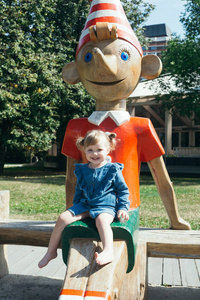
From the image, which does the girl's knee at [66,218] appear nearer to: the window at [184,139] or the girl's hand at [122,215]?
the girl's hand at [122,215]

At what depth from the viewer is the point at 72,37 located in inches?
600

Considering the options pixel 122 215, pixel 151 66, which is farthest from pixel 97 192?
pixel 151 66

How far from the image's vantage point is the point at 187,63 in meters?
12.1

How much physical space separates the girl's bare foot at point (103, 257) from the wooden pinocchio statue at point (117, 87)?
0.59 m

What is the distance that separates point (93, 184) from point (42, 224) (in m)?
1.04

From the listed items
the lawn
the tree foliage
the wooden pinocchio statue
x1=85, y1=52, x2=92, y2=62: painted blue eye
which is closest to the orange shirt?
the wooden pinocchio statue

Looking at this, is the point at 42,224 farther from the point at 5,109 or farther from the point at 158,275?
the point at 5,109

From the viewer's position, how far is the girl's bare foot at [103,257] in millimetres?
1841

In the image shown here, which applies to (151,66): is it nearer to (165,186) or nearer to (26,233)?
(165,186)

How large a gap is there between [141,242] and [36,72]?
449 inches

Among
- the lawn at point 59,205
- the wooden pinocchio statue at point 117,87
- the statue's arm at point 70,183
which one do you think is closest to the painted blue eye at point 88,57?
the wooden pinocchio statue at point 117,87

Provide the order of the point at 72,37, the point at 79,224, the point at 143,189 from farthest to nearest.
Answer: the point at 72,37 < the point at 143,189 < the point at 79,224

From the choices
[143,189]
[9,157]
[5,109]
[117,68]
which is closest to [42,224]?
[117,68]

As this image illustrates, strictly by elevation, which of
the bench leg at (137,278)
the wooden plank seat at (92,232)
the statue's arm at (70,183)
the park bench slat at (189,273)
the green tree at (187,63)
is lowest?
the park bench slat at (189,273)
